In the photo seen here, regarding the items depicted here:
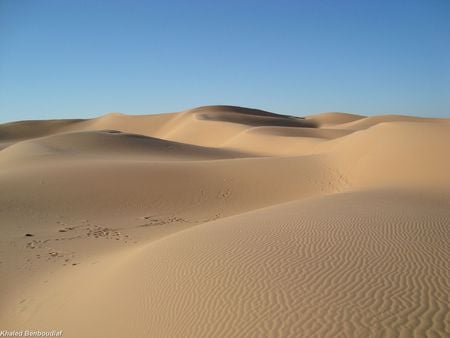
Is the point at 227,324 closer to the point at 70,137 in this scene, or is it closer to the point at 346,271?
the point at 346,271

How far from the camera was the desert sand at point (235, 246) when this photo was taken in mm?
4496

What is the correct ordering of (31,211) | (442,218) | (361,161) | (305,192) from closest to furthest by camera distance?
(442,218)
(31,211)
(305,192)
(361,161)

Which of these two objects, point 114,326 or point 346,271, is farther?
point 346,271

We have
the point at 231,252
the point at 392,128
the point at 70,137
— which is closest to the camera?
the point at 231,252

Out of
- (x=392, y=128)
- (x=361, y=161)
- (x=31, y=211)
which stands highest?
(x=392, y=128)

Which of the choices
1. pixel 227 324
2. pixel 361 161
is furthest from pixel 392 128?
pixel 227 324

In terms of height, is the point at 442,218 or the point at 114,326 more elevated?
the point at 442,218

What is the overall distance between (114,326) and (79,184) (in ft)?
42.7

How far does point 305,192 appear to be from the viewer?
16922 millimetres

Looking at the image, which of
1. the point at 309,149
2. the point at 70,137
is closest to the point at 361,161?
the point at 309,149

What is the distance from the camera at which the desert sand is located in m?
4.50

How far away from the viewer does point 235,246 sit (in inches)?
276

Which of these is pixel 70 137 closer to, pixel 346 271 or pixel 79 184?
pixel 79 184

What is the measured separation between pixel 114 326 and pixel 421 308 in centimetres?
362
